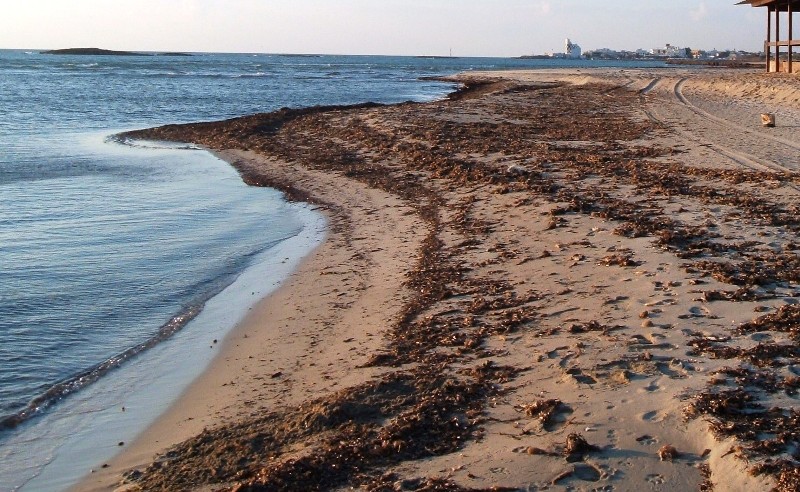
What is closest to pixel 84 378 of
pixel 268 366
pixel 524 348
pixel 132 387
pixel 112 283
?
pixel 132 387

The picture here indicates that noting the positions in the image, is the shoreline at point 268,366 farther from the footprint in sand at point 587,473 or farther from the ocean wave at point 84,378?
the footprint in sand at point 587,473

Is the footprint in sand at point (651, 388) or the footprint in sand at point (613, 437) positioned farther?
the footprint in sand at point (651, 388)

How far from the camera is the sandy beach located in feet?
13.4

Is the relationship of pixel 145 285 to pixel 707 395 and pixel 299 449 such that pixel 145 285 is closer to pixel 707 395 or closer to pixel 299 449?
pixel 299 449

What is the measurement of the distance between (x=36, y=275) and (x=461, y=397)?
5678mm

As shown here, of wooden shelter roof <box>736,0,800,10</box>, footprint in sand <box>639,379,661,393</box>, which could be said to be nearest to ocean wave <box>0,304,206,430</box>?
footprint in sand <box>639,379,661,393</box>

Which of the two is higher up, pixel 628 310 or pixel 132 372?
pixel 628 310

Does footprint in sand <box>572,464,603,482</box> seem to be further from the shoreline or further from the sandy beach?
the shoreline

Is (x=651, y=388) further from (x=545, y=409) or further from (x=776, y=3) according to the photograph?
(x=776, y=3)

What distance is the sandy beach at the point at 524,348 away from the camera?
4.09 m

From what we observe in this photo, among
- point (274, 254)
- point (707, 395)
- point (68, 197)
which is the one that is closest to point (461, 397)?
point (707, 395)

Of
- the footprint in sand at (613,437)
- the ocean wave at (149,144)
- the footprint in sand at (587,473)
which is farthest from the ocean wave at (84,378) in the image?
the ocean wave at (149,144)

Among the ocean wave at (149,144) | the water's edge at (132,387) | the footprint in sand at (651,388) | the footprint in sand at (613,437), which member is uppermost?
the ocean wave at (149,144)

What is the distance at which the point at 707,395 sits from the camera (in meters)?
4.53
